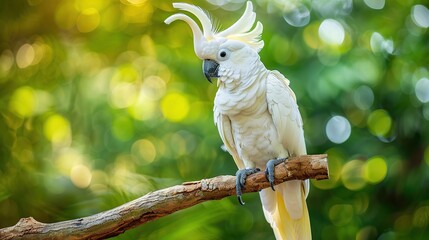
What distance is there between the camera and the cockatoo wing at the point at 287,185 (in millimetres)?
1998

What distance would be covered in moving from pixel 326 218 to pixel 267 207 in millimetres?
1107

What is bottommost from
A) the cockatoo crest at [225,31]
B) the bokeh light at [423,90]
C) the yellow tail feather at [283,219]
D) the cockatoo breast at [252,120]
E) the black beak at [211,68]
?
the yellow tail feather at [283,219]

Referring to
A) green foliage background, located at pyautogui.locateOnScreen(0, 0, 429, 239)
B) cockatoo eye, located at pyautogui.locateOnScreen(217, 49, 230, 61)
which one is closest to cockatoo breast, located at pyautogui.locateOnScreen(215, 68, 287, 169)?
cockatoo eye, located at pyautogui.locateOnScreen(217, 49, 230, 61)

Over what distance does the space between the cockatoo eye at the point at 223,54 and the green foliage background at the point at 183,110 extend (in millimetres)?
1023

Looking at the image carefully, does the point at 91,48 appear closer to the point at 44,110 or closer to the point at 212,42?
the point at 44,110

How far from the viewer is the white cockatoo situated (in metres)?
1.97

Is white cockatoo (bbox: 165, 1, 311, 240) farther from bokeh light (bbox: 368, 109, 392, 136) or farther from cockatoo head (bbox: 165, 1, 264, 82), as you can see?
bokeh light (bbox: 368, 109, 392, 136)

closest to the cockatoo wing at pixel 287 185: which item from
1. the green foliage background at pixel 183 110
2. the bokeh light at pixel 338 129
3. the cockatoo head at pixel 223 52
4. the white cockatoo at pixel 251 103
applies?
the white cockatoo at pixel 251 103

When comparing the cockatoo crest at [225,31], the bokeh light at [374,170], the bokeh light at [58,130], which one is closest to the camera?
the cockatoo crest at [225,31]

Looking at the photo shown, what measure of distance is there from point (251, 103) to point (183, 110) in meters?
1.72

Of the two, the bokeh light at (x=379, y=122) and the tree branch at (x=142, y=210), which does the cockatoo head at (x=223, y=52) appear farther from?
the bokeh light at (x=379, y=122)

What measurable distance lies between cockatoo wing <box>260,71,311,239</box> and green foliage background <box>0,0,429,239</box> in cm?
61

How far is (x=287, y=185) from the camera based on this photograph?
2131 millimetres

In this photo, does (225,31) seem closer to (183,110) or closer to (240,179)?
(240,179)
